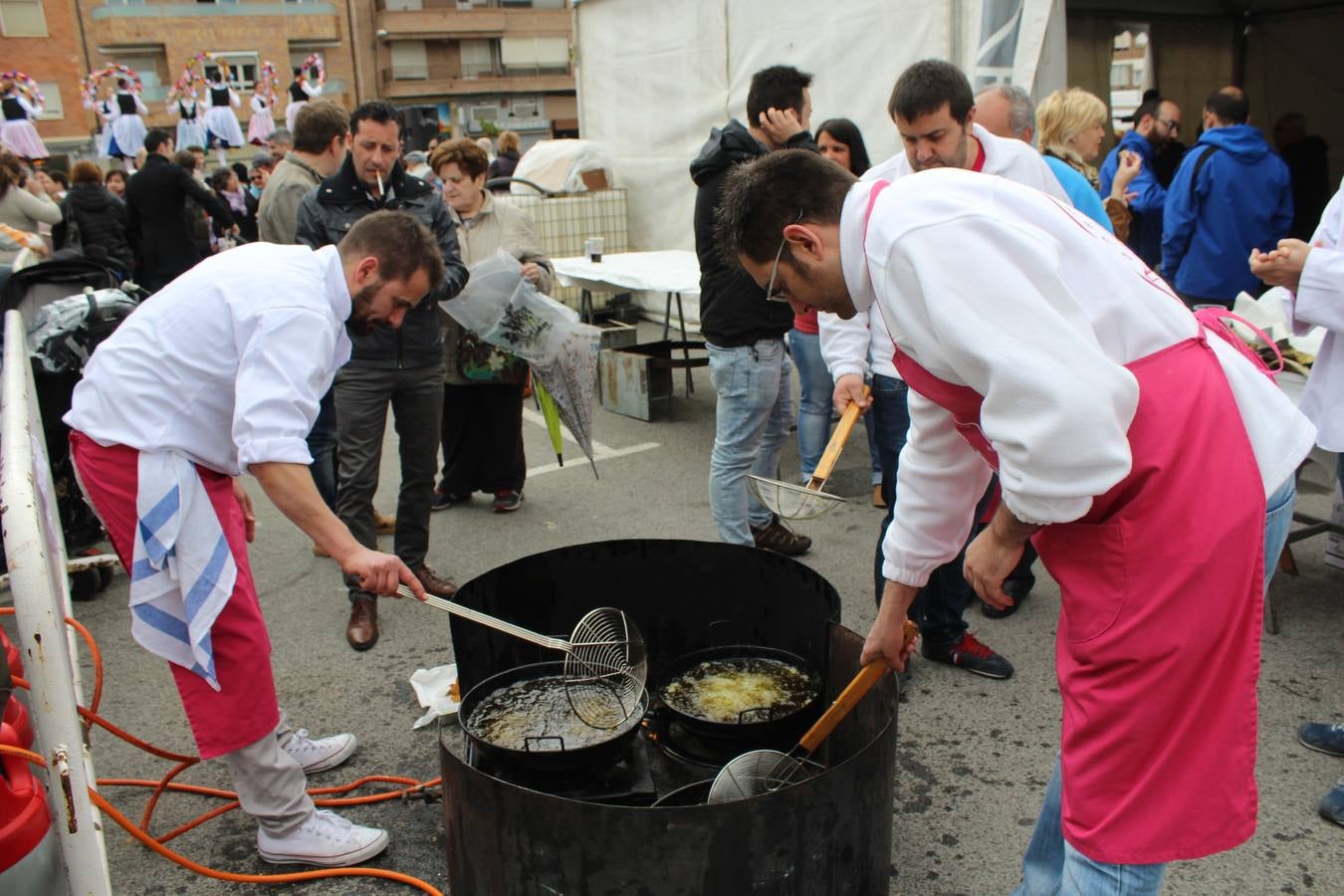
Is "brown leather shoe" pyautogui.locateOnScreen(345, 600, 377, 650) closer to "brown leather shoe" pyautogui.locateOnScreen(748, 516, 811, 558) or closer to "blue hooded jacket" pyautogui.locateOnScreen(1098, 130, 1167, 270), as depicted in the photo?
"brown leather shoe" pyautogui.locateOnScreen(748, 516, 811, 558)

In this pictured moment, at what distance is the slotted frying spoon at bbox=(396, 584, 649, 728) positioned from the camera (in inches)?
107

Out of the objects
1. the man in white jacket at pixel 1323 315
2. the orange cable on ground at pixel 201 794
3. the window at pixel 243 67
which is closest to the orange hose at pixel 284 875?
the orange cable on ground at pixel 201 794

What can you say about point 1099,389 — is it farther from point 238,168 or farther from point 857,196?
point 238,168

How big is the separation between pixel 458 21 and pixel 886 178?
44.5m

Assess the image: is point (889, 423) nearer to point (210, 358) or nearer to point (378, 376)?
point (378, 376)

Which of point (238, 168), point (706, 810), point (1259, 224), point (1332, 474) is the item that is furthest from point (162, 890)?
point (238, 168)

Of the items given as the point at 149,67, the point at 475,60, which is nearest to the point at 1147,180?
the point at 475,60

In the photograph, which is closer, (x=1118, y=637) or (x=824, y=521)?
(x=1118, y=637)

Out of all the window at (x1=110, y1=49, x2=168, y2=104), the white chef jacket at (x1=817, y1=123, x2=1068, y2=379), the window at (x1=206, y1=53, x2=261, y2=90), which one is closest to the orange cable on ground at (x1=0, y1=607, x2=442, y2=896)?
the white chef jacket at (x1=817, y1=123, x2=1068, y2=379)

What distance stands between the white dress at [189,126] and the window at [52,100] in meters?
25.7

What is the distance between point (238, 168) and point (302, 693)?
14437mm

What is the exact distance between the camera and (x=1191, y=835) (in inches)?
64.7

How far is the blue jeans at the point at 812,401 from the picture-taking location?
505 centimetres

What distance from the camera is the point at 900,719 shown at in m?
3.36
